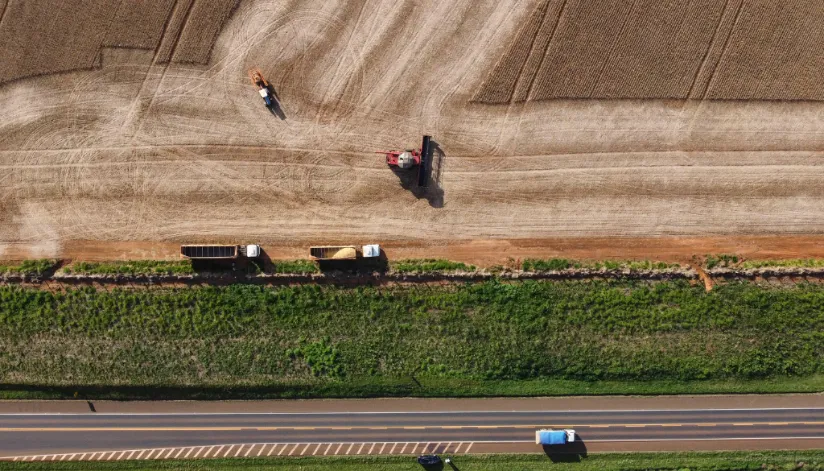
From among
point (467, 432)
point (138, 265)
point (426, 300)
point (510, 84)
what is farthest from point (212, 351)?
point (510, 84)

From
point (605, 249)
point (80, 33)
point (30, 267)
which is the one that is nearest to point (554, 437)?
point (605, 249)

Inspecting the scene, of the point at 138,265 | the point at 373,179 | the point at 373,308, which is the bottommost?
the point at 373,308

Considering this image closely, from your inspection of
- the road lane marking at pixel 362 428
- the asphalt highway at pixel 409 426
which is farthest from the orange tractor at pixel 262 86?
the road lane marking at pixel 362 428

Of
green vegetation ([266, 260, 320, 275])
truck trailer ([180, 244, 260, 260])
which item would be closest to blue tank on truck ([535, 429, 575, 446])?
green vegetation ([266, 260, 320, 275])

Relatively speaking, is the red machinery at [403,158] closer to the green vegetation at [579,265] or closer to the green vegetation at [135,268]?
the green vegetation at [579,265]

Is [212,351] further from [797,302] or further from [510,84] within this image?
[797,302]

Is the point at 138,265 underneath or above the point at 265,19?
underneath

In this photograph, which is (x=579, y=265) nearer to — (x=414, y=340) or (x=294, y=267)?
(x=414, y=340)
